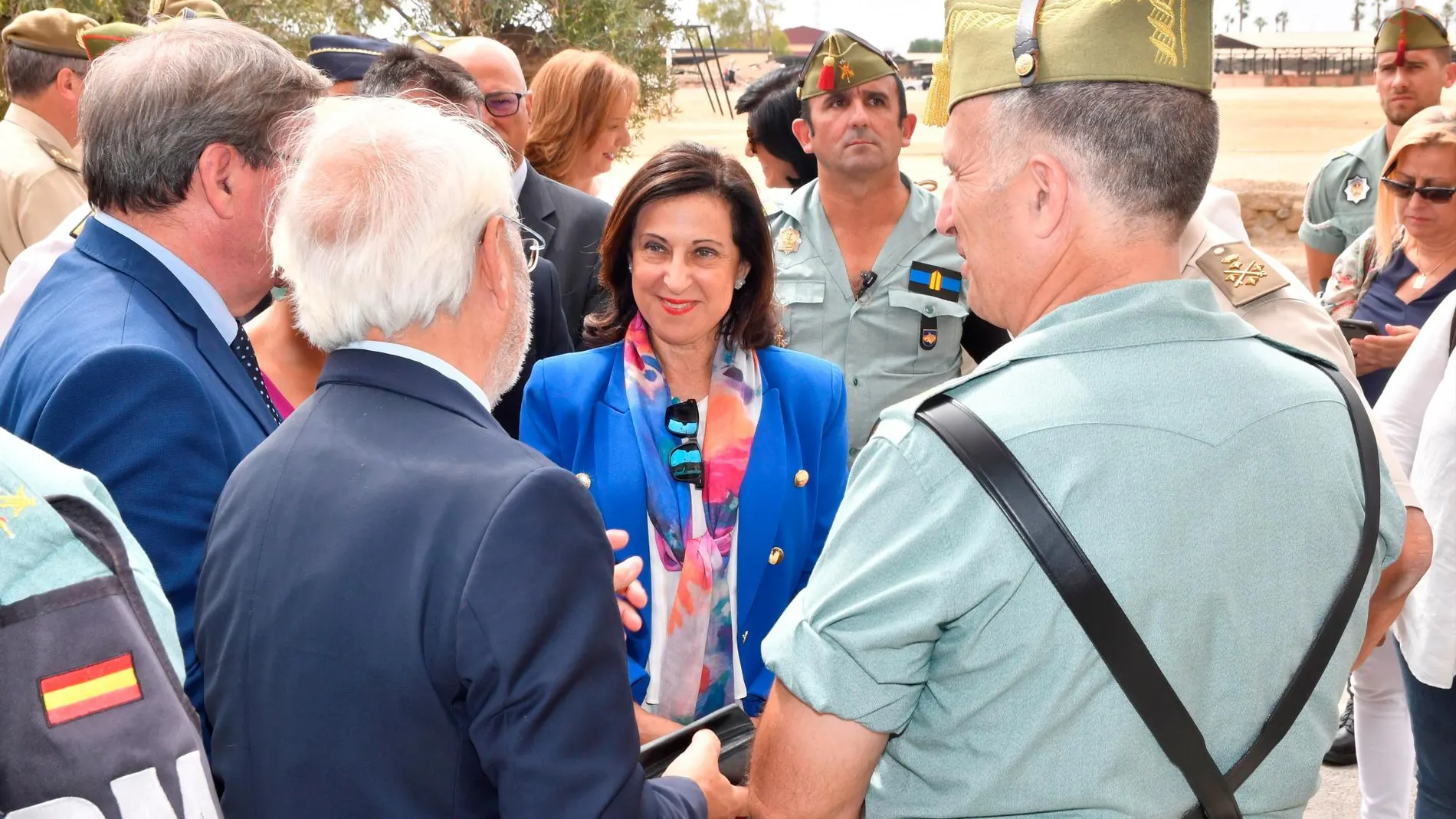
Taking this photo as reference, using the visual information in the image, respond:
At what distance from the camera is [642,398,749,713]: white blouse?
8.85 ft

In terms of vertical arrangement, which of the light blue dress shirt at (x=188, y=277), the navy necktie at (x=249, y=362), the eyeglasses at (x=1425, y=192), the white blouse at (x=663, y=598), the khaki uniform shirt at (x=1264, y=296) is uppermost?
the light blue dress shirt at (x=188, y=277)

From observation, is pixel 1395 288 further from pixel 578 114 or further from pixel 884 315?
pixel 578 114

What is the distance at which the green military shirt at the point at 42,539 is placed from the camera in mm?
841

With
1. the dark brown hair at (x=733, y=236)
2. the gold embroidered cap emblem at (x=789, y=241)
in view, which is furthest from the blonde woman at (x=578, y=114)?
the dark brown hair at (x=733, y=236)

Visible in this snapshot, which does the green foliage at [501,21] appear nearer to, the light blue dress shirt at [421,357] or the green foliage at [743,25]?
the light blue dress shirt at [421,357]

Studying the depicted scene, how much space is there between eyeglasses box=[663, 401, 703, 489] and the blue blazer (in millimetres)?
87

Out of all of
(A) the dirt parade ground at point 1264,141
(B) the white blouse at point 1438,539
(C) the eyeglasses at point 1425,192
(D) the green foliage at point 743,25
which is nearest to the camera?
(B) the white blouse at point 1438,539

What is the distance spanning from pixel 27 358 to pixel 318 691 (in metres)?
0.85

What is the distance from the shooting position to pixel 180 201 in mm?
2100

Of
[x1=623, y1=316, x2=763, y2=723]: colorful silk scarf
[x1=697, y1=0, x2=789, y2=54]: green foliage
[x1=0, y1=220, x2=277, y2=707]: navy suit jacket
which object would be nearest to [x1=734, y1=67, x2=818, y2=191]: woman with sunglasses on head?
[x1=623, y1=316, x2=763, y2=723]: colorful silk scarf

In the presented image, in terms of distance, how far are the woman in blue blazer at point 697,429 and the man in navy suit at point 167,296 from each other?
851 mm

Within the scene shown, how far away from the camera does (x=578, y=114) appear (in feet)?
15.5

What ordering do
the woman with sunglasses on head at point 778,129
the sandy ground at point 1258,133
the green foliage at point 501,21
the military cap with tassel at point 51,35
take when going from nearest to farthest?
the military cap with tassel at point 51,35, the woman with sunglasses on head at point 778,129, the green foliage at point 501,21, the sandy ground at point 1258,133

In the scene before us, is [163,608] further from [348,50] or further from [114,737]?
[348,50]
